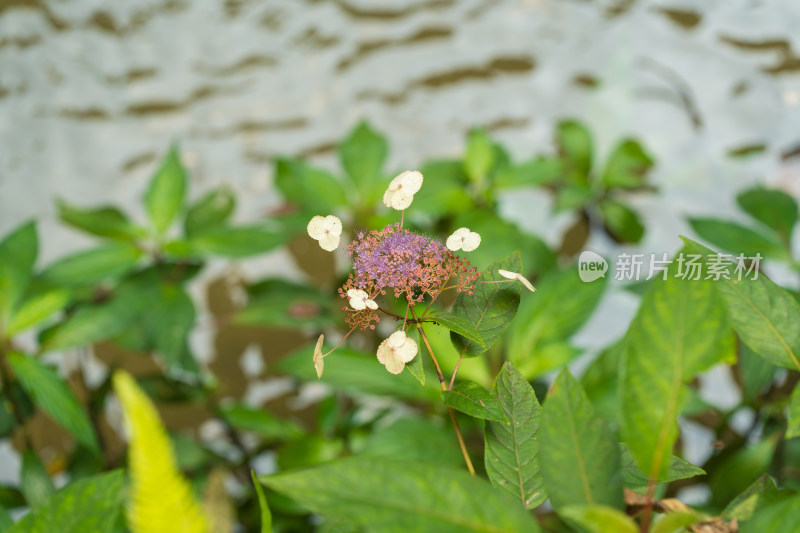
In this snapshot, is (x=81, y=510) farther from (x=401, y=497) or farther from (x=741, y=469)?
(x=741, y=469)

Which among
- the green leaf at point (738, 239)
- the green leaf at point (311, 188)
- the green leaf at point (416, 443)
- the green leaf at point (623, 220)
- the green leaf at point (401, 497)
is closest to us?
the green leaf at point (401, 497)

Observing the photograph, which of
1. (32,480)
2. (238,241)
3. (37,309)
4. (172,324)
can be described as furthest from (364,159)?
(32,480)

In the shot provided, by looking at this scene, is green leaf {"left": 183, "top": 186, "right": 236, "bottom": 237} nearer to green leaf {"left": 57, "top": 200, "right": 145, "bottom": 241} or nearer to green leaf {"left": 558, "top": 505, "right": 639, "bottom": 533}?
green leaf {"left": 57, "top": 200, "right": 145, "bottom": 241}

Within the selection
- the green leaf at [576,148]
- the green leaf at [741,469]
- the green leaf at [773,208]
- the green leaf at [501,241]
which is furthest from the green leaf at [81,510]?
the green leaf at [576,148]

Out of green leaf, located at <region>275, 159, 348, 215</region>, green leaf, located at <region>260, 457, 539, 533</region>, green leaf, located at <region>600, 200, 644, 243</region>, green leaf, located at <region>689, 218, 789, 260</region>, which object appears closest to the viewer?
green leaf, located at <region>260, 457, 539, 533</region>

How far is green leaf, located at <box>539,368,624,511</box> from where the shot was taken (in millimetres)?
244

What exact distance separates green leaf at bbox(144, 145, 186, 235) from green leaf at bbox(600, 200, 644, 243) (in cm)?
69

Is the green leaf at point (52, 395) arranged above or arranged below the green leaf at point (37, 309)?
below

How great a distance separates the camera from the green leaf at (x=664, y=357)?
0.78 feet

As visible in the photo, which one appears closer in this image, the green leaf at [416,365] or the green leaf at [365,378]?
the green leaf at [416,365]

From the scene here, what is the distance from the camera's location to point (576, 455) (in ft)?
0.80

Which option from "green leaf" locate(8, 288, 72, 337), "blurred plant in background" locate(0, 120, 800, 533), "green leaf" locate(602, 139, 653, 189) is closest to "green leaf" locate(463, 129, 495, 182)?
"blurred plant in background" locate(0, 120, 800, 533)

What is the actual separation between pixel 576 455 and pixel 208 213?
68 centimetres

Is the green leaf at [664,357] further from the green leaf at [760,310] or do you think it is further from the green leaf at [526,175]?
the green leaf at [526,175]
